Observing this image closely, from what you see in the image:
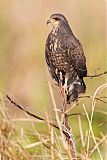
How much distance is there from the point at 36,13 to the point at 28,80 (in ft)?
2.18

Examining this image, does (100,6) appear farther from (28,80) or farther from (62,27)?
(62,27)

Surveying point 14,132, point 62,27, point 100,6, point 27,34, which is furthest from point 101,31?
point 14,132

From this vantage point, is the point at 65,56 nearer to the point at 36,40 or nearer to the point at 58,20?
the point at 58,20

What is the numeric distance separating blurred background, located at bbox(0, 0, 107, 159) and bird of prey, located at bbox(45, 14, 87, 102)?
9.64ft

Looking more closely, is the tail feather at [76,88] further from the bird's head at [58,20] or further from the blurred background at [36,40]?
the blurred background at [36,40]

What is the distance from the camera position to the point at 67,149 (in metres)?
3.57

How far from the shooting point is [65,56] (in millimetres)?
4898

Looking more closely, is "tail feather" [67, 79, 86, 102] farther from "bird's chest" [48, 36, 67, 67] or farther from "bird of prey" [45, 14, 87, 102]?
"bird's chest" [48, 36, 67, 67]

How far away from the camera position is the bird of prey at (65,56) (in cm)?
480

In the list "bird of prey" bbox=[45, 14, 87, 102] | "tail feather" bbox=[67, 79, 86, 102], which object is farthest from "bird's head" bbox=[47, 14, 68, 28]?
"tail feather" bbox=[67, 79, 86, 102]

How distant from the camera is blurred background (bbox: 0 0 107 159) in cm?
823

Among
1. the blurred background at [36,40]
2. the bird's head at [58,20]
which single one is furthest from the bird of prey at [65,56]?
the blurred background at [36,40]

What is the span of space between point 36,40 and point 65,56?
152 inches

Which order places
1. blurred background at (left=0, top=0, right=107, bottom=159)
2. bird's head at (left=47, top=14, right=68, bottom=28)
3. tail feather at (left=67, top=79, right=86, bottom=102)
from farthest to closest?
1. blurred background at (left=0, top=0, right=107, bottom=159)
2. bird's head at (left=47, top=14, right=68, bottom=28)
3. tail feather at (left=67, top=79, right=86, bottom=102)
